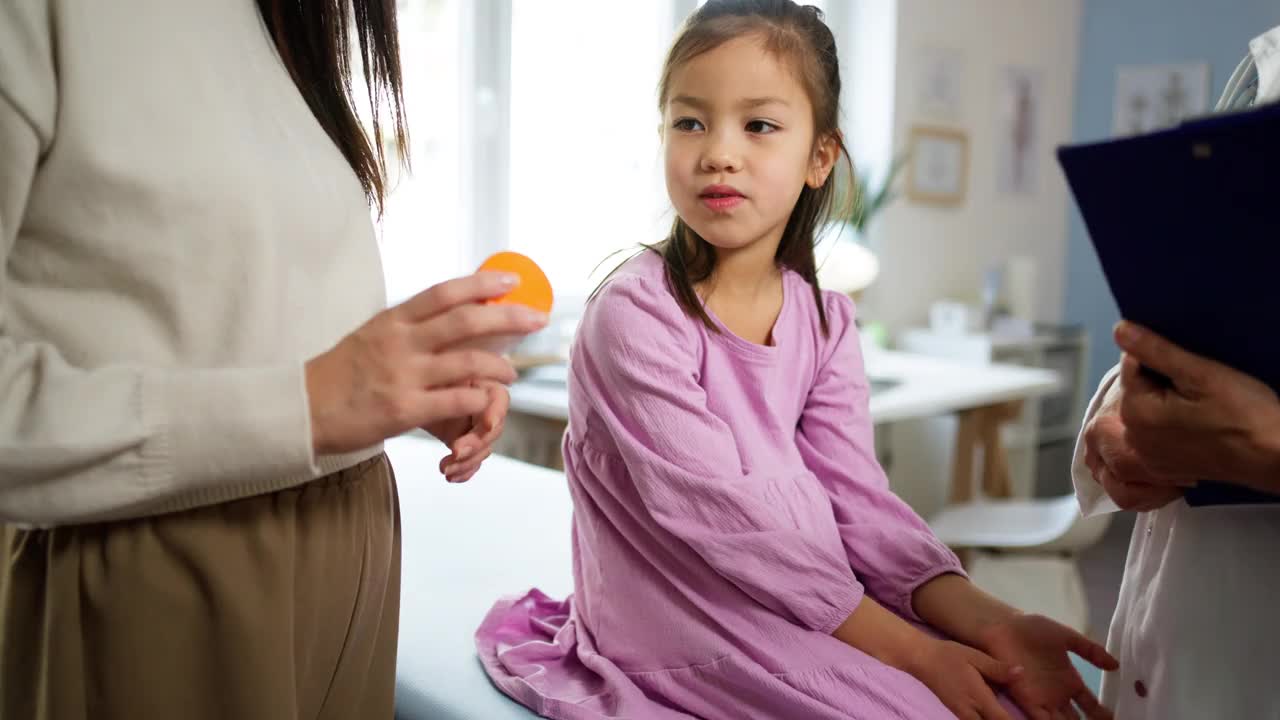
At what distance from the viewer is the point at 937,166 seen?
4535 mm

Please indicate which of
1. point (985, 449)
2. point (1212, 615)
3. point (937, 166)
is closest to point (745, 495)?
point (1212, 615)

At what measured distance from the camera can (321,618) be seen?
0.73 meters

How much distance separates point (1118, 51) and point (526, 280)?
5.38m

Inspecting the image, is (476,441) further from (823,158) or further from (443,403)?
(823,158)

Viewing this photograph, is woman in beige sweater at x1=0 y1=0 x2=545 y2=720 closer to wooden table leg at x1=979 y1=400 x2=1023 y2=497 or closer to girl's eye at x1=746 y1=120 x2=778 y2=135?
girl's eye at x1=746 y1=120 x2=778 y2=135

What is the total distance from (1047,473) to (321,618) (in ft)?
15.4

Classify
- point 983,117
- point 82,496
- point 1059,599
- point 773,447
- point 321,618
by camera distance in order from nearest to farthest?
point 82,496 < point 321,618 < point 773,447 < point 1059,599 < point 983,117

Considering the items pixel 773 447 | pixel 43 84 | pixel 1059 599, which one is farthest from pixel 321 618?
pixel 1059 599

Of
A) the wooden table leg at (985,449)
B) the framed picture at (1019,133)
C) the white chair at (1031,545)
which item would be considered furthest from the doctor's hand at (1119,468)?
the framed picture at (1019,133)

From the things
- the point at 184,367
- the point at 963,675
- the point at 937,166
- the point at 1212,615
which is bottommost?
the point at 963,675

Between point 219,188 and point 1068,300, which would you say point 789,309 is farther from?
point 1068,300

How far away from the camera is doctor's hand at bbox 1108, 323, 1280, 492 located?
682mm

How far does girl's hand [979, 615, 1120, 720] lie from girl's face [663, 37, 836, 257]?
20.9 inches

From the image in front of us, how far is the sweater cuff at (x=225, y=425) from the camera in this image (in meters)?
0.57
